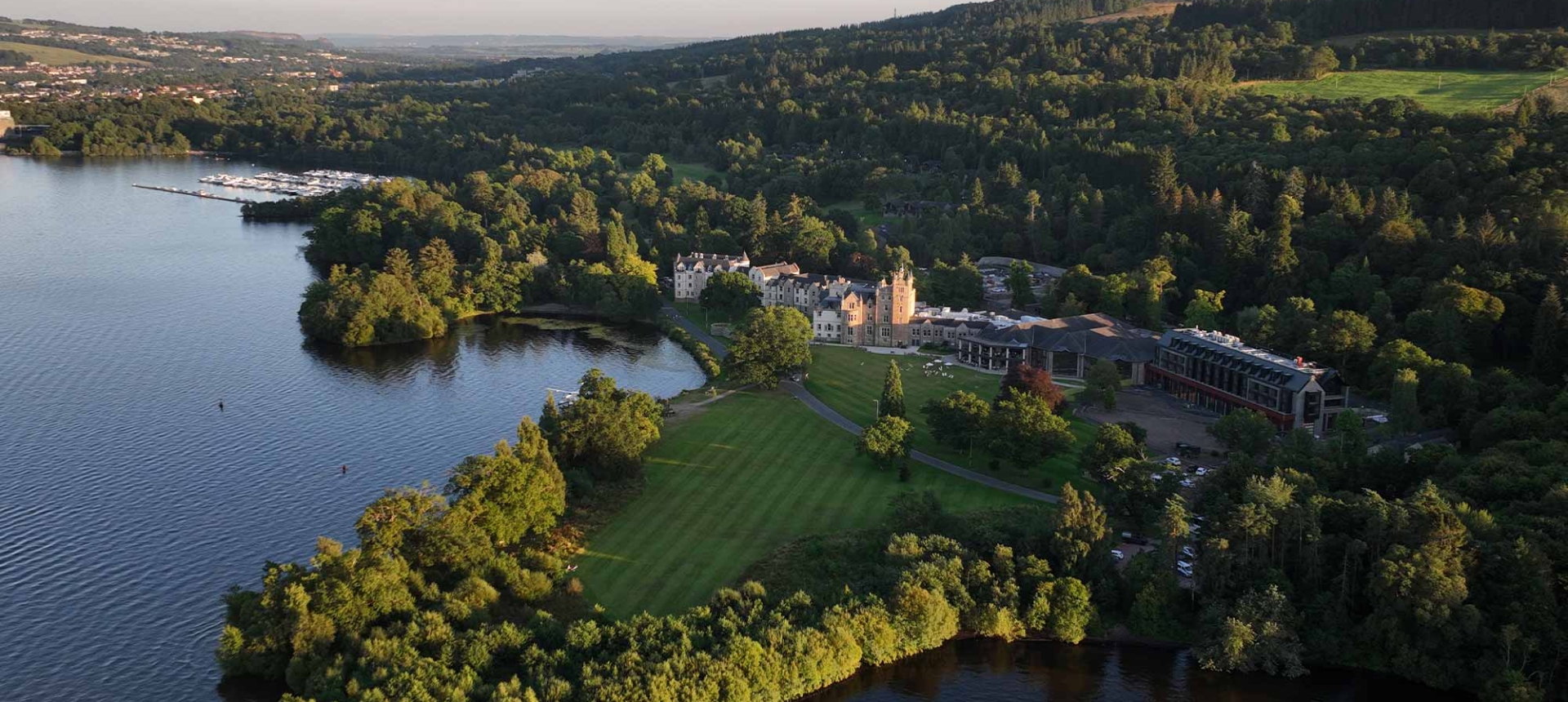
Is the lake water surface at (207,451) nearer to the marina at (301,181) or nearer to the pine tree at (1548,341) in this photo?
the pine tree at (1548,341)

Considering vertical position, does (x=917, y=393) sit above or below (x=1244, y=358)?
below

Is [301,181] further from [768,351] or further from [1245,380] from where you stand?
[1245,380]

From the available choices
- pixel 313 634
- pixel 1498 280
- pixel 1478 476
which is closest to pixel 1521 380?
pixel 1498 280

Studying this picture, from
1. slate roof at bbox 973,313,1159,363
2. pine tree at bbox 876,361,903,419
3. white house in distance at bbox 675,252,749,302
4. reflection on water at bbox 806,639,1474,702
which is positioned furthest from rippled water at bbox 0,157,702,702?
reflection on water at bbox 806,639,1474,702

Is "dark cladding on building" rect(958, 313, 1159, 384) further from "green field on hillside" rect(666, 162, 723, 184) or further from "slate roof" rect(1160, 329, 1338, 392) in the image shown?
"green field on hillside" rect(666, 162, 723, 184)

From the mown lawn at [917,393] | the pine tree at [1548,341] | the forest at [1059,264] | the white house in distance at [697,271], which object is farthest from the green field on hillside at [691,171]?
the pine tree at [1548,341]

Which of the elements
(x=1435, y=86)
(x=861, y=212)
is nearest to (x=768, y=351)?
(x=861, y=212)
